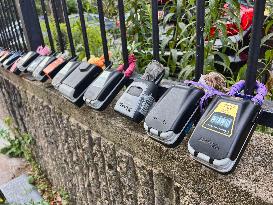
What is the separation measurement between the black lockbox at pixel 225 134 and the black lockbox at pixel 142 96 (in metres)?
0.35

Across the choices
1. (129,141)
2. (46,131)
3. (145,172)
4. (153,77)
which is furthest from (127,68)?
(46,131)

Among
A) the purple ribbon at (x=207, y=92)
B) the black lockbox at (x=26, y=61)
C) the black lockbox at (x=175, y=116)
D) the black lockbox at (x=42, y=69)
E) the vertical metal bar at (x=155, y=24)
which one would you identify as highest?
the vertical metal bar at (x=155, y=24)

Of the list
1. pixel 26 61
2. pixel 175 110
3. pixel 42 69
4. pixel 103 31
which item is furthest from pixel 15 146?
pixel 175 110

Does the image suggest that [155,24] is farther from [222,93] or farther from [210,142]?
[210,142]

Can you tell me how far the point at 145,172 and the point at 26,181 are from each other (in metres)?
2.30

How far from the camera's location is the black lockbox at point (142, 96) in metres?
1.37

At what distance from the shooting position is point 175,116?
115cm

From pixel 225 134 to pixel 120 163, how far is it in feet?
2.49

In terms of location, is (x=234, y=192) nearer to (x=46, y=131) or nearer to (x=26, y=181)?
(x=46, y=131)

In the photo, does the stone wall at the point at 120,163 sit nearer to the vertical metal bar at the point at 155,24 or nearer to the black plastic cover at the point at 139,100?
the black plastic cover at the point at 139,100

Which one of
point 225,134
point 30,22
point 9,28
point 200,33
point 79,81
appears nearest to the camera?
point 225,134

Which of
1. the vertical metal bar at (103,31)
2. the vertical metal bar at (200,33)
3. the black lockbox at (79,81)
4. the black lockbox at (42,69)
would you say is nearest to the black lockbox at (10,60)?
the black lockbox at (42,69)

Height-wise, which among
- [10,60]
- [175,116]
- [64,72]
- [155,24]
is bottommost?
[10,60]

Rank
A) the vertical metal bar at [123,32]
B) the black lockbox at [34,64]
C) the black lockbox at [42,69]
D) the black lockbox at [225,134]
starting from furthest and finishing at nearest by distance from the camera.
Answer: the black lockbox at [34,64], the black lockbox at [42,69], the vertical metal bar at [123,32], the black lockbox at [225,134]
